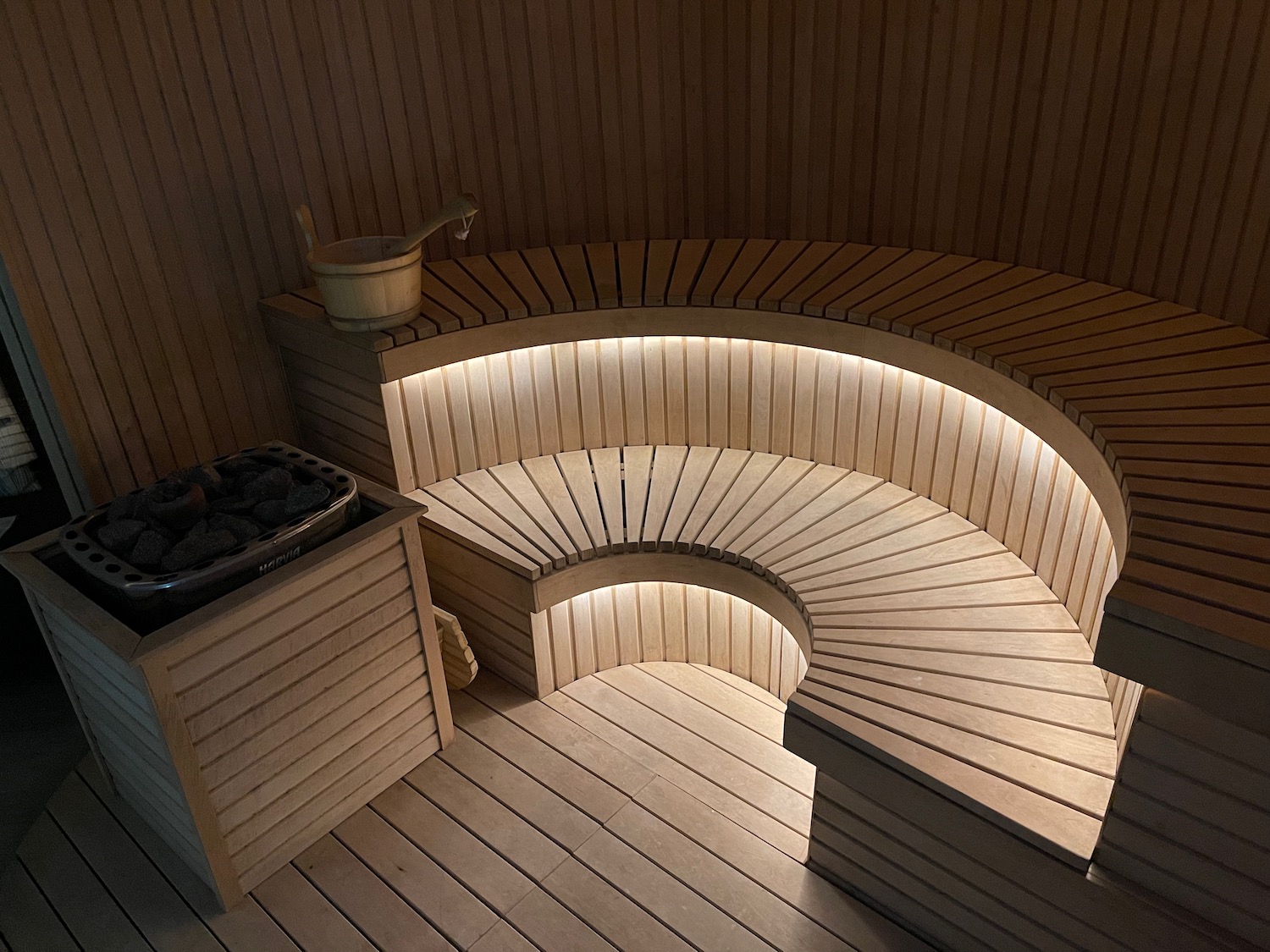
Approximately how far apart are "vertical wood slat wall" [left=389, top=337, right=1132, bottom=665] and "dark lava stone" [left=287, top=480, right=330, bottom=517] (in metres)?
0.66

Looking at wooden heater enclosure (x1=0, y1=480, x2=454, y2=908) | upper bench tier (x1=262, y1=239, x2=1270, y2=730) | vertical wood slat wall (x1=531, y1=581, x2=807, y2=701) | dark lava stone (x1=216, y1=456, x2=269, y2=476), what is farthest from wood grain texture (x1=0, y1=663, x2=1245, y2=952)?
dark lava stone (x1=216, y1=456, x2=269, y2=476)

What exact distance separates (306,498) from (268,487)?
5.2 inches

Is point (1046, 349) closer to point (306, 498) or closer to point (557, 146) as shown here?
point (557, 146)

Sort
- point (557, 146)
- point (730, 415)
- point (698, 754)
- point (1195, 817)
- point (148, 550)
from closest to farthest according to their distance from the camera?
point (1195, 817) → point (148, 550) → point (698, 754) → point (730, 415) → point (557, 146)

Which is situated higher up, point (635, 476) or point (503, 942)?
point (635, 476)

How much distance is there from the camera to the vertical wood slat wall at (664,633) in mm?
3145

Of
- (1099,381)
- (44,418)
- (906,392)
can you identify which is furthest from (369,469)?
(1099,381)

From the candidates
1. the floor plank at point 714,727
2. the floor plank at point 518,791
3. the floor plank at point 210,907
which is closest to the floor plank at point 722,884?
the floor plank at point 518,791

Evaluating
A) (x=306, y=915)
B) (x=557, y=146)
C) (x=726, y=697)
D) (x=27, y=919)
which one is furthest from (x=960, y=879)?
(x=557, y=146)

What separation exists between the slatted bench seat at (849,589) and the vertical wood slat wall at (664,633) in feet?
0.37

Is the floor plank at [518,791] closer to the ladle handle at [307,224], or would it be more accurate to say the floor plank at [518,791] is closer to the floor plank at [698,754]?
the floor plank at [698,754]

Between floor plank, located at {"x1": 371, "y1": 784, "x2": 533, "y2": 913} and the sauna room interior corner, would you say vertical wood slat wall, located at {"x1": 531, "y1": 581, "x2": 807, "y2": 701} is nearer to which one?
the sauna room interior corner

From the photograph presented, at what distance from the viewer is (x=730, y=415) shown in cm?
345

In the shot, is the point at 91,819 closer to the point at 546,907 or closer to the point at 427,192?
the point at 546,907
